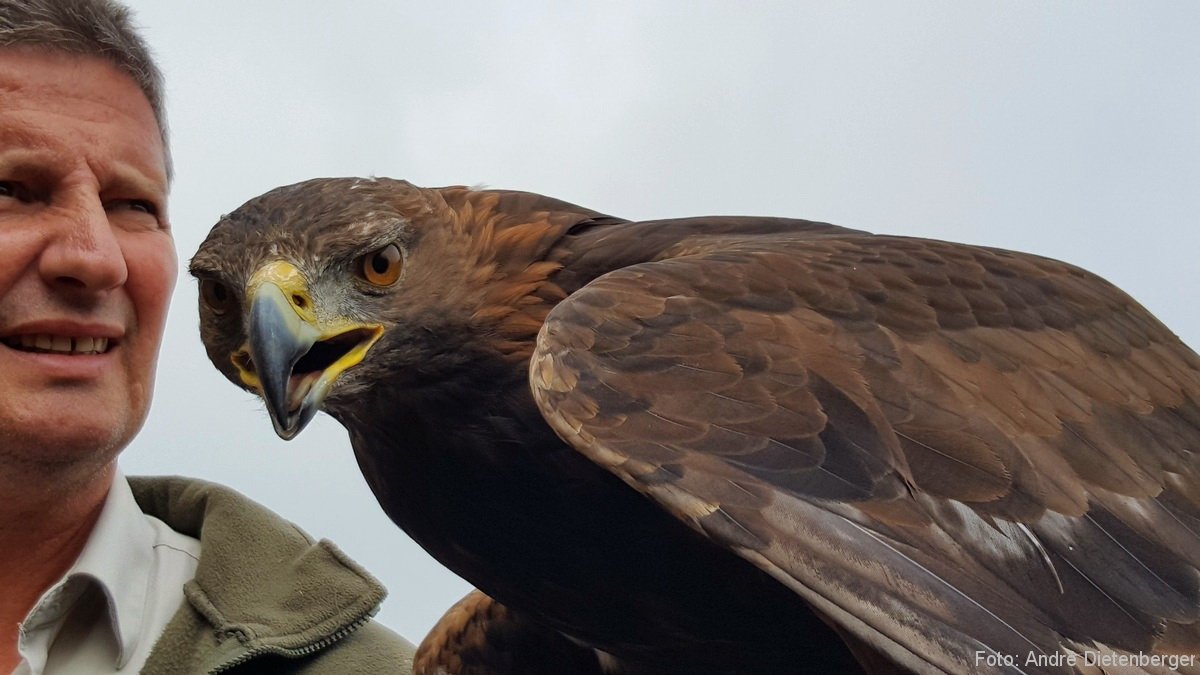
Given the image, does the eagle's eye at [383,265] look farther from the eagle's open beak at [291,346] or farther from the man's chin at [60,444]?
the man's chin at [60,444]

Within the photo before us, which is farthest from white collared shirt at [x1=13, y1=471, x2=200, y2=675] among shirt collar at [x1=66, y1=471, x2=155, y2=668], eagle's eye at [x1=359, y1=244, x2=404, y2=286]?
eagle's eye at [x1=359, y1=244, x2=404, y2=286]

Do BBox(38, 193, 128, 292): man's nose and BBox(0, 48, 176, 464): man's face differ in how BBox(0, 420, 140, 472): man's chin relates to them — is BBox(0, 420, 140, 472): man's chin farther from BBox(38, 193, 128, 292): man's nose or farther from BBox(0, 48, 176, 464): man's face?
BBox(38, 193, 128, 292): man's nose

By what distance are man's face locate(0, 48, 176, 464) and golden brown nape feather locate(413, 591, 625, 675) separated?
92 centimetres

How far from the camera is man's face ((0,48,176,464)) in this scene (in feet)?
9.21

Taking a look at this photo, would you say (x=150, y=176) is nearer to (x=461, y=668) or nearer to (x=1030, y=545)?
(x=461, y=668)

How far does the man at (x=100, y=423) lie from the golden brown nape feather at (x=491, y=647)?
20 centimetres

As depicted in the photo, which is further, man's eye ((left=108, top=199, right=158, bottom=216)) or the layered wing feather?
man's eye ((left=108, top=199, right=158, bottom=216))

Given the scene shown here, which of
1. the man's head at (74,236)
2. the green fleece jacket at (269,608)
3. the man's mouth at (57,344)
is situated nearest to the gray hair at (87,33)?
the man's head at (74,236)

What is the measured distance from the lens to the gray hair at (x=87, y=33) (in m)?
2.92

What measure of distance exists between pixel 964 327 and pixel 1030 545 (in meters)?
0.57

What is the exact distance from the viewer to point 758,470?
1.89 meters

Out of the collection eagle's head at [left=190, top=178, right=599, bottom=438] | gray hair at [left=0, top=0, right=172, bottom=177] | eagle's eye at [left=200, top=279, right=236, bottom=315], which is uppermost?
gray hair at [left=0, top=0, right=172, bottom=177]

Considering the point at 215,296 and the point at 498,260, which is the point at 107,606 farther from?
the point at 498,260

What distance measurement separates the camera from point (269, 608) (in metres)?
3.16
